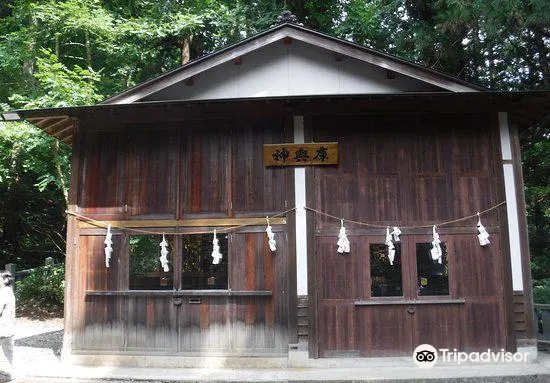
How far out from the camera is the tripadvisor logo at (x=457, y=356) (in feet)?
27.3

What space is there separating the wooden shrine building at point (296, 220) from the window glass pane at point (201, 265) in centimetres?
3

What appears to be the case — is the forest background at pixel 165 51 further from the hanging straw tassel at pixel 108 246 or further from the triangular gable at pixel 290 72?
Result: the hanging straw tassel at pixel 108 246

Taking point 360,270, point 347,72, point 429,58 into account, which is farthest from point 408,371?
point 429,58

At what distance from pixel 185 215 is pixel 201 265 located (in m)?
1.12

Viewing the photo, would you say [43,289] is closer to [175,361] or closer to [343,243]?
[175,361]

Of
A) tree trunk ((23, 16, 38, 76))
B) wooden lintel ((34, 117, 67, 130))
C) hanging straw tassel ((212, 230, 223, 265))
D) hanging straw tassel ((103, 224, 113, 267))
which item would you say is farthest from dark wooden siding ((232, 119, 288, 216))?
tree trunk ((23, 16, 38, 76))

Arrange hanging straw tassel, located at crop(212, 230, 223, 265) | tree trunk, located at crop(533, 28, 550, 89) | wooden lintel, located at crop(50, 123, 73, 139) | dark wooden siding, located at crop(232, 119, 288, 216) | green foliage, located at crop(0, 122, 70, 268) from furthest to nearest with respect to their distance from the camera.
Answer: green foliage, located at crop(0, 122, 70, 268) < tree trunk, located at crop(533, 28, 550, 89) < wooden lintel, located at crop(50, 123, 73, 139) < dark wooden siding, located at crop(232, 119, 288, 216) < hanging straw tassel, located at crop(212, 230, 223, 265)

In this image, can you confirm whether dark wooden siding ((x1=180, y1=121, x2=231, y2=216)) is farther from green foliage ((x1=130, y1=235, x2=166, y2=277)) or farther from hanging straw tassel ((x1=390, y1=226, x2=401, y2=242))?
hanging straw tassel ((x1=390, y1=226, x2=401, y2=242))

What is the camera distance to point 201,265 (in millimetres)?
8930

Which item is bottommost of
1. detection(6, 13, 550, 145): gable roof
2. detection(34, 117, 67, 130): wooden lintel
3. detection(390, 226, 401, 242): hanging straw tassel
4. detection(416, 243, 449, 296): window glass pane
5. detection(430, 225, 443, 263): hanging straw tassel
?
detection(416, 243, 449, 296): window glass pane

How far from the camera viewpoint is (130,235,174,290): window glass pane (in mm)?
8977

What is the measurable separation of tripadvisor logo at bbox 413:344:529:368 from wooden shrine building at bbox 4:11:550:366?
0.14 meters

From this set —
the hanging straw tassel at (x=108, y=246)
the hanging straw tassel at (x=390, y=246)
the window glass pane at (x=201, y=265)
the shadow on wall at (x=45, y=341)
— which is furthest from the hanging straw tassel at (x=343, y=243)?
the shadow on wall at (x=45, y=341)

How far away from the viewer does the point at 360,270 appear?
28.5ft
